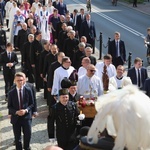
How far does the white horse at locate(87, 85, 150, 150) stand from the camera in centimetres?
340

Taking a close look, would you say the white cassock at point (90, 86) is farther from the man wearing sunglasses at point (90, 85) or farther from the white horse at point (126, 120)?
the white horse at point (126, 120)

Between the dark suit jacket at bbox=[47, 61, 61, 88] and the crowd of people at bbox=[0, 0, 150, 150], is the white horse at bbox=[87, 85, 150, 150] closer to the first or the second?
the crowd of people at bbox=[0, 0, 150, 150]

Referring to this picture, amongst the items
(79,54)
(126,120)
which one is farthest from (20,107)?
(126,120)

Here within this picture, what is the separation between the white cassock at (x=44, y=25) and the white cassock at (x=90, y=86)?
980 centimetres

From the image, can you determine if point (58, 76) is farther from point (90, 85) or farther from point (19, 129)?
point (19, 129)

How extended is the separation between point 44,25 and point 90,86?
1036cm

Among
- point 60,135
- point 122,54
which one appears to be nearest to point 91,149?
point 60,135

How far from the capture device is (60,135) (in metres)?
7.20

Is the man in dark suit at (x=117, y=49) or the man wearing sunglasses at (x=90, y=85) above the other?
the man wearing sunglasses at (x=90, y=85)

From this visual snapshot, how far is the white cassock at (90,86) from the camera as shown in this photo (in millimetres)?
9078

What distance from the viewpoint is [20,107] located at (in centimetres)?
816

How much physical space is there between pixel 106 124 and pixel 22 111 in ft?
15.3

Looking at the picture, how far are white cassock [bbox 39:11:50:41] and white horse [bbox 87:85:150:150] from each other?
15.2 m

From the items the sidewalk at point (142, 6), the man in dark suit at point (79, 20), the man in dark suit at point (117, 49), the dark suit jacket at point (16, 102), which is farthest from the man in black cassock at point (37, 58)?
the sidewalk at point (142, 6)
